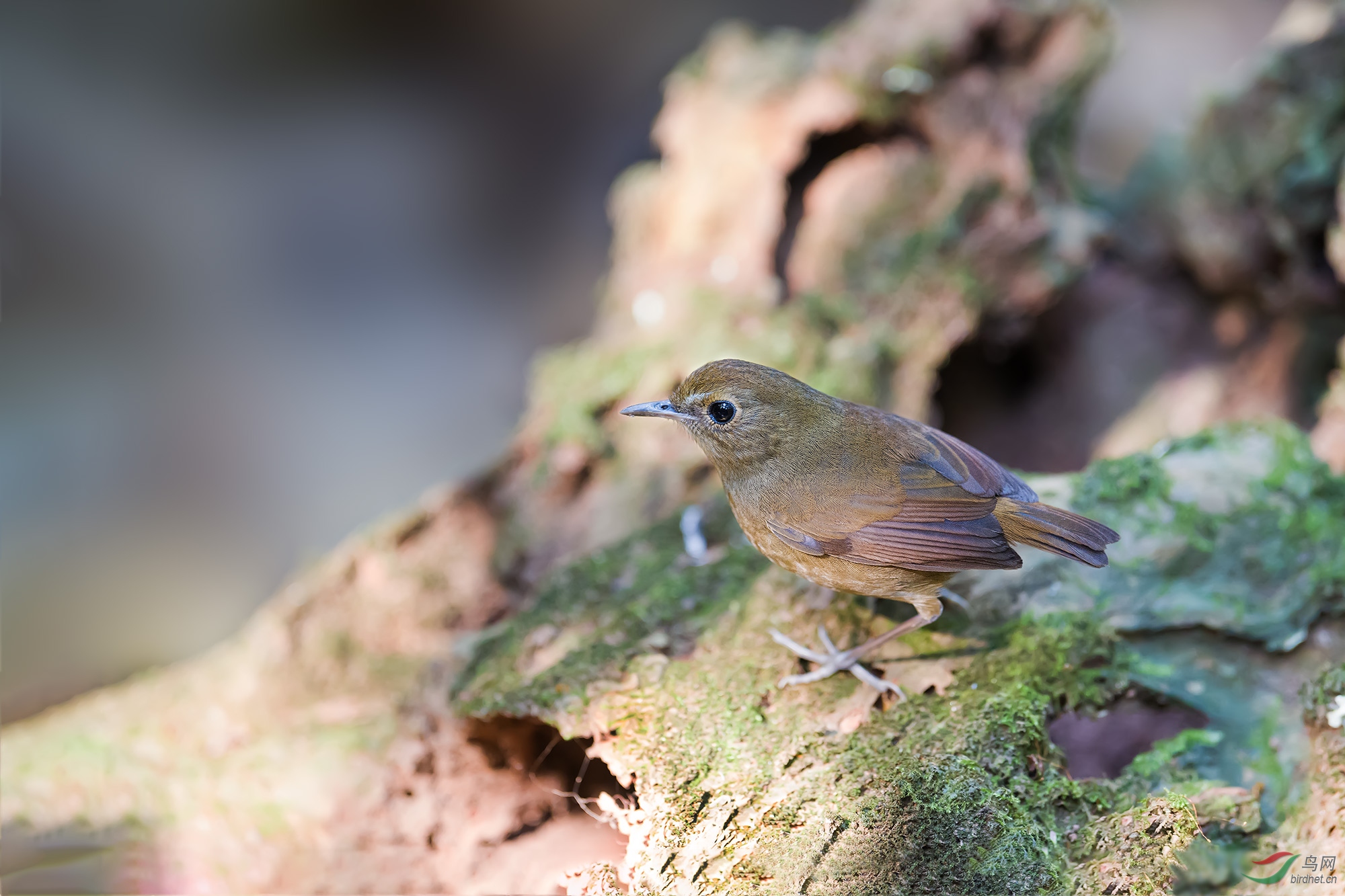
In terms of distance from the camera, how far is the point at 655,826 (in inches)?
92.9

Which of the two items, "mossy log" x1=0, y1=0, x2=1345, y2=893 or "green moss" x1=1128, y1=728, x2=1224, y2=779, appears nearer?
"mossy log" x1=0, y1=0, x2=1345, y2=893

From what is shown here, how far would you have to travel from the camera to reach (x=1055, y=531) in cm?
251

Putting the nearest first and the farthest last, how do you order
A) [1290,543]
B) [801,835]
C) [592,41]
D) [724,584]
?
[801,835] → [1290,543] → [724,584] → [592,41]

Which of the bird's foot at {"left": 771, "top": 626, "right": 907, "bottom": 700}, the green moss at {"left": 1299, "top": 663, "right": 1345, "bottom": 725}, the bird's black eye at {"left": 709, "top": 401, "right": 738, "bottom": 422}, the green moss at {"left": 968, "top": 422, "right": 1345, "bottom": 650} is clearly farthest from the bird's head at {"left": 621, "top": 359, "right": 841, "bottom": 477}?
the green moss at {"left": 1299, "top": 663, "right": 1345, "bottom": 725}

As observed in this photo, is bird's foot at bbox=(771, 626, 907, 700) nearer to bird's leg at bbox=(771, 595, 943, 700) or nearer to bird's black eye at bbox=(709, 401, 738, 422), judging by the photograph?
bird's leg at bbox=(771, 595, 943, 700)

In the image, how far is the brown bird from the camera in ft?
8.27

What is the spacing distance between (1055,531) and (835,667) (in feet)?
2.52

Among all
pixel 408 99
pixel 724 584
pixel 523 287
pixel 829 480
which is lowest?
pixel 724 584

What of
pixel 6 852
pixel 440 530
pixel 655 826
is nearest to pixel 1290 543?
Answer: pixel 655 826

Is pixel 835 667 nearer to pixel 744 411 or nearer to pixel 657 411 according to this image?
pixel 744 411

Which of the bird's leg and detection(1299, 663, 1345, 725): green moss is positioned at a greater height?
the bird's leg

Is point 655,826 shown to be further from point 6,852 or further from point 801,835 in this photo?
point 6,852

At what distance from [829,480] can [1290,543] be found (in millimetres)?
1658

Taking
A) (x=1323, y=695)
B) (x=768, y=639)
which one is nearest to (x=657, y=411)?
(x=768, y=639)
